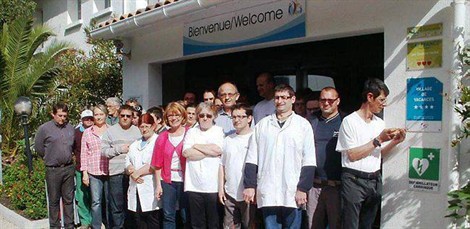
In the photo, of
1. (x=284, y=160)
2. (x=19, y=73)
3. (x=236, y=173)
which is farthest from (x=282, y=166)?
(x=19, y=73)

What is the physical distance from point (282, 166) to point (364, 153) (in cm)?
76

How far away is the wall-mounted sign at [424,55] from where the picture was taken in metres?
4.42

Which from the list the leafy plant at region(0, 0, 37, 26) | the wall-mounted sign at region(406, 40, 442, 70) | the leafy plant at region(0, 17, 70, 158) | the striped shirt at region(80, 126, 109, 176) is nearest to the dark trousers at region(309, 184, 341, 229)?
the wall-mounted sign at region(406, 40, 442, 70)

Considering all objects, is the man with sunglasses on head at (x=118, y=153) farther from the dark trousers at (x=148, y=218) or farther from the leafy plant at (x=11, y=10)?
the leafy plant at (x=11, y=10)

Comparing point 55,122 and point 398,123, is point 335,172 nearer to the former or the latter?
point 398,123

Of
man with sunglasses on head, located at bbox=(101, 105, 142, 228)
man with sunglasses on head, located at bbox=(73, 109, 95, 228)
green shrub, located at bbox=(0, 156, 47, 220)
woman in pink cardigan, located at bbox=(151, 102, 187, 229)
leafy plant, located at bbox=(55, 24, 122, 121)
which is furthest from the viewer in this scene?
leafy plant, located at bbox=(55, 24, 122, 121)

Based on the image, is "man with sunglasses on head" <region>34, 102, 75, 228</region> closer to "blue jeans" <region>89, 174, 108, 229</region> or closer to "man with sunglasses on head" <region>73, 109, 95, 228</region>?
"man with sunglasses on head" <region>73, 109, 95, 228</region>

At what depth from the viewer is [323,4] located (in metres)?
5.50

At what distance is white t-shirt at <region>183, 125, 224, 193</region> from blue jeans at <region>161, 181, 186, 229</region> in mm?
305

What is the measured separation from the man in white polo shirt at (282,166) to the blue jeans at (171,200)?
→ 111cm

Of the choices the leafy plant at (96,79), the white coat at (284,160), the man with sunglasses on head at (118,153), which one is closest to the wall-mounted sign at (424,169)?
the white coat at (284,160)

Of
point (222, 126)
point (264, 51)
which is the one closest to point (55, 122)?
point (222, 126)

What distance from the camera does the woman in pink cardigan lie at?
5.67m

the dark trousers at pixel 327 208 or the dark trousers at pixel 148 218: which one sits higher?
the dark trousers at pixel 327 208
